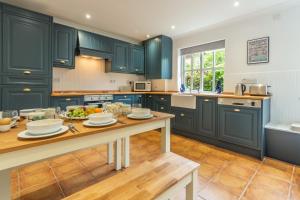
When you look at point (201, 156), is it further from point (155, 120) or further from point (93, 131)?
point (93, 131)

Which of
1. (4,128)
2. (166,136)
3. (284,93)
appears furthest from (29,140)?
(284,93)

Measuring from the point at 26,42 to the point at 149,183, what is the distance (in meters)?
2.99

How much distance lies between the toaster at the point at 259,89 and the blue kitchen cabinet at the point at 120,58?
9.28 feet

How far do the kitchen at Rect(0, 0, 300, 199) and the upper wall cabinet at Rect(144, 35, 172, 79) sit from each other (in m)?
0.03

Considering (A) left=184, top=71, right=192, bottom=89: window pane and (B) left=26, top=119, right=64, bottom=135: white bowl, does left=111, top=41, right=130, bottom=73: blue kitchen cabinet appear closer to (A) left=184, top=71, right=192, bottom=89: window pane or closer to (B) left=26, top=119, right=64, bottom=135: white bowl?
(A) left=184, top=71, right=192, bottom=89: window pane

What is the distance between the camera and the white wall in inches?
102

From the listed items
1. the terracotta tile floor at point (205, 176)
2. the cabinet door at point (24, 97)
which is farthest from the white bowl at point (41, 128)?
the cabinet door at point (24, 97)

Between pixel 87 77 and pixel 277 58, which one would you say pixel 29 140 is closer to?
pixel 87 77

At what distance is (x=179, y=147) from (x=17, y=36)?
3.24 metres

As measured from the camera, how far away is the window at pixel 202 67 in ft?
12.0

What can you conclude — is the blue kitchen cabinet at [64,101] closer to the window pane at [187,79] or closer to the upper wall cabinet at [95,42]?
the upper wall cabinet at [95,42]

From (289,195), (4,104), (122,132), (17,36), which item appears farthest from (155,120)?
(17,36)

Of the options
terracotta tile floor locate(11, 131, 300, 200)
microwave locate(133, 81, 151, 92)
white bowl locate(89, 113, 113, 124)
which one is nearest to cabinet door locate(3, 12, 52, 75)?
terracotta tile floor locate(11, 131, 300, 200)

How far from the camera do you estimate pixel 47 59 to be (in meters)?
2.91
